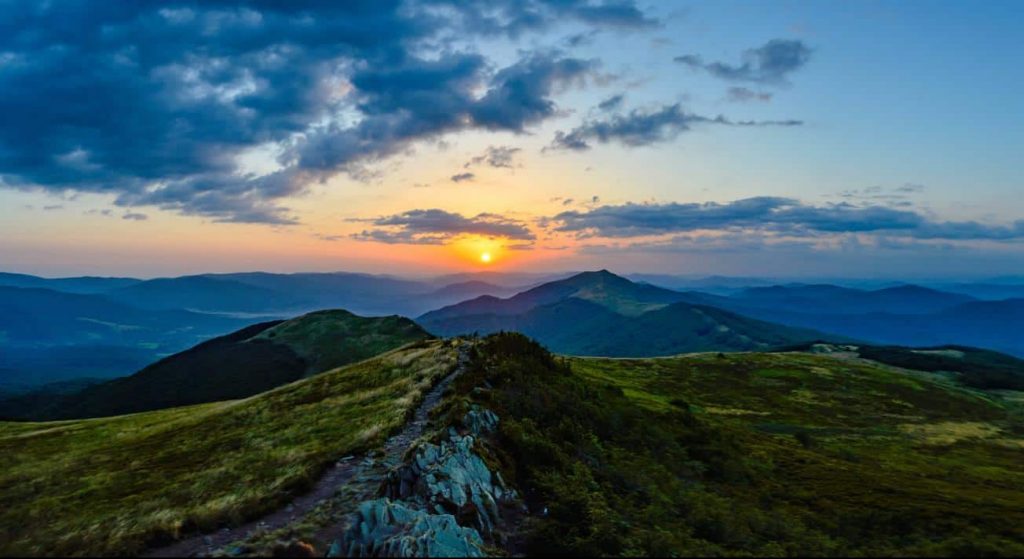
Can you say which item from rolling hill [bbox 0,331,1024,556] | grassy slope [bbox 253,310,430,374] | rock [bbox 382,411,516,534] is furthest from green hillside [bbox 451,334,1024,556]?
grassy slope [bbox 253,310,430,374]

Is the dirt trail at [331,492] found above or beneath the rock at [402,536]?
beneath

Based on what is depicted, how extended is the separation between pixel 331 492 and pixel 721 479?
2706 cm

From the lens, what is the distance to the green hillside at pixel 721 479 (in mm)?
20484

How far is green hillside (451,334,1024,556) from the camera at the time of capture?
806 inches

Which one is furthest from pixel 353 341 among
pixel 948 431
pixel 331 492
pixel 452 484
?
pixel 452 484

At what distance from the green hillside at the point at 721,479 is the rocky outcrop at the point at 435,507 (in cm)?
173

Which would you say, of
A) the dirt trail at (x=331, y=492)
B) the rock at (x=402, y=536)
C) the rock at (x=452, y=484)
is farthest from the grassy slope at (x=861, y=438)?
the dirt trail at (x=331, y=492)

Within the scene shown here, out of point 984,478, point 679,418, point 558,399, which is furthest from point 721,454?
point 984,478

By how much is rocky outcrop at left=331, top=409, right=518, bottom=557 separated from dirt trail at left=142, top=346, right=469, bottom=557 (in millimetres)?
2490

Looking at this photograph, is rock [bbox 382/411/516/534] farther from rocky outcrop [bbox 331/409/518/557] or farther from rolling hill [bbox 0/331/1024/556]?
rolling hill [bbox 0/331/1024/556]

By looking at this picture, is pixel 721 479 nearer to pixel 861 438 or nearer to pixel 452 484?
pixel 452 484

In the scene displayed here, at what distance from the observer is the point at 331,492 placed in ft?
76.4

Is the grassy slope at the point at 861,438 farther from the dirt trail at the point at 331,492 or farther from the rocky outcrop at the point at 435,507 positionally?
the dirt trail at the point at 331,492

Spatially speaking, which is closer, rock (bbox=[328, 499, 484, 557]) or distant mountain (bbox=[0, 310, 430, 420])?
rock (bbox=[328, 499, 484, 557])
